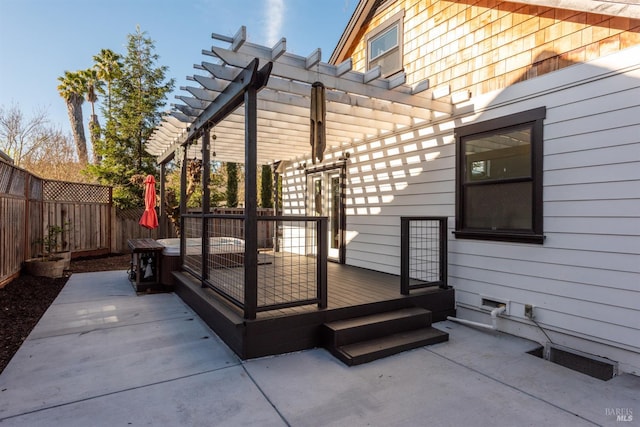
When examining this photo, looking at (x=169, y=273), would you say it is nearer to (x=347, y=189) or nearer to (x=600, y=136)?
(x=347, y=189)

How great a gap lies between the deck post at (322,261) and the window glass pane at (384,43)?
3.87 meters

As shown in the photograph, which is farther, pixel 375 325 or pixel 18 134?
pixel 18 134

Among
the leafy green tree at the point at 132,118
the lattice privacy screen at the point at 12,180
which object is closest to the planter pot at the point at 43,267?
the lattice privacy screen at the point at 12,180

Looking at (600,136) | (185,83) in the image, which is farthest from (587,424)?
(185,83)

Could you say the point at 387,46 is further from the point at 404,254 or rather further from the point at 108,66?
the point at 108,66

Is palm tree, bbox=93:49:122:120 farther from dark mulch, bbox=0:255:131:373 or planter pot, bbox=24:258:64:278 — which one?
dark mulch, bbox=0:255:131:373

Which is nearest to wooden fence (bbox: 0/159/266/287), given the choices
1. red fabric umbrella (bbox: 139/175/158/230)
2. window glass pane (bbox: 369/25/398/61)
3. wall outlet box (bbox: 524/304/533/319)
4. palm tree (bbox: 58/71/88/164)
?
red fabric umbrella (bbox: 139/175/158/230)

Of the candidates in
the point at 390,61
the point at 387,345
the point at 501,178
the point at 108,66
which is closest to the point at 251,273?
the point at 387,345

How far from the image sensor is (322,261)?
3379mm

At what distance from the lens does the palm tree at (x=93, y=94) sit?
14.5 metres

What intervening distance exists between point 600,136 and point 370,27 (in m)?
4.42

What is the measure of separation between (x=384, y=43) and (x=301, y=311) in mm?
4819

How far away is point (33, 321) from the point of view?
156 inches

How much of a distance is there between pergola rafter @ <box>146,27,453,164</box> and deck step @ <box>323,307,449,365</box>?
243 centimetres
